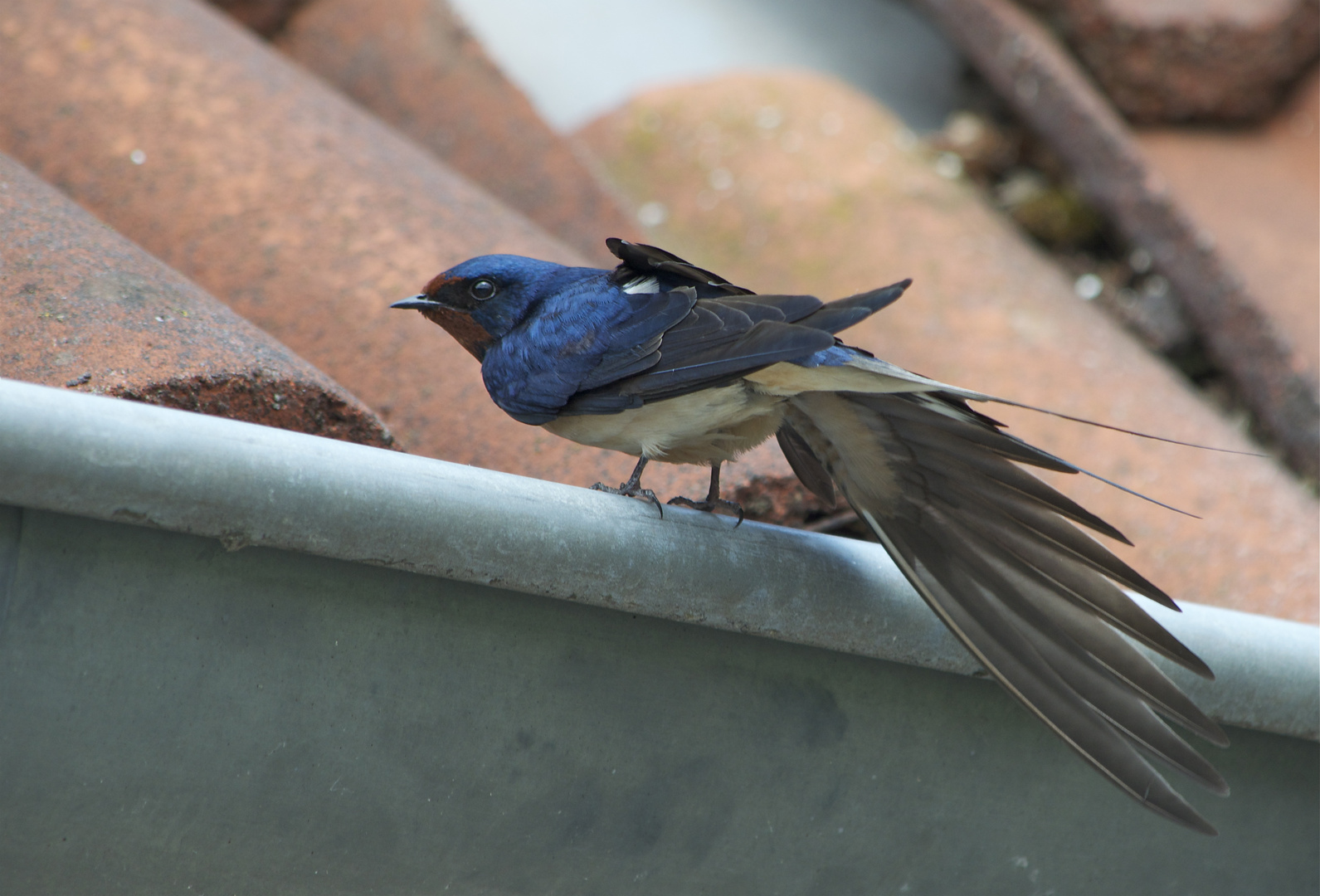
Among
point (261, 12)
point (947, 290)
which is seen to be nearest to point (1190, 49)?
point (947, 290)

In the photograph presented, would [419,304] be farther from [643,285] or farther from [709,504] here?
[709,504]

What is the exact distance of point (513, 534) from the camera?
979 millimetres

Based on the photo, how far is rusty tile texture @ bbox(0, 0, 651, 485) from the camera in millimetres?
1641

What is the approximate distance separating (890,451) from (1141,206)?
56.8 inches

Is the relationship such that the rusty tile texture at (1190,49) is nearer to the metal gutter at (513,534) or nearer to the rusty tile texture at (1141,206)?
the rusty tile texture at (1141,206)

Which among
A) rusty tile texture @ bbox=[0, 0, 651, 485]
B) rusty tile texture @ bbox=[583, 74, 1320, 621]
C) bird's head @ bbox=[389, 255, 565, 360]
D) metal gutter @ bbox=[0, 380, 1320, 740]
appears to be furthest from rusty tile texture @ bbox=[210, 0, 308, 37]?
metal gutter @ bbox=[0, 380, 1320, 740]

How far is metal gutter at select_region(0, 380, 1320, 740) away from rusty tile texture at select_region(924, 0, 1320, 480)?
1138mm

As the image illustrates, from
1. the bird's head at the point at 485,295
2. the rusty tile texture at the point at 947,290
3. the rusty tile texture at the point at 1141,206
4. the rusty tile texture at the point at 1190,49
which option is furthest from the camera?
the rusty tile texture at the point at 1190,49

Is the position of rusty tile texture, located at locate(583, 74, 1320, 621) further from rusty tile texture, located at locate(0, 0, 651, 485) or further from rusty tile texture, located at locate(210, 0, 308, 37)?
rusty tile texture, located at locate(210, 0, 308, 37)

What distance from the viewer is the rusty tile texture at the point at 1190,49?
252 centimetres

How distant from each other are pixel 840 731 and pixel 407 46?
202cm

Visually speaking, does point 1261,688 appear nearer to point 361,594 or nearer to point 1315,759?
point 1315,759

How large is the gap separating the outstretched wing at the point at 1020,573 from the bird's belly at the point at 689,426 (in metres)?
0.06

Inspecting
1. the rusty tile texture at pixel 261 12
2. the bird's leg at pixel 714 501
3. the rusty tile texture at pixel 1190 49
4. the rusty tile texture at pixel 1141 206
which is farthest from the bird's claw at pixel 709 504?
the rusty tile texture at pixel 261 12
